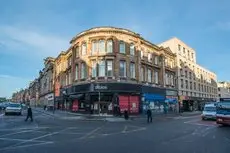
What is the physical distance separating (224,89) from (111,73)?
246ft

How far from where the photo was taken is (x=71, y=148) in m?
8.84

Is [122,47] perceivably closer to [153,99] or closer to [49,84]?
[153,99]

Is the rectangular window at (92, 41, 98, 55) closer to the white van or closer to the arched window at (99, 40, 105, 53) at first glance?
the arched window at (99, 40, 105, 53)

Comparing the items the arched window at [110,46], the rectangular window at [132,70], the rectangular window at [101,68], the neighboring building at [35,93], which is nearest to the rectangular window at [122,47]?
the arched window at [110,46]

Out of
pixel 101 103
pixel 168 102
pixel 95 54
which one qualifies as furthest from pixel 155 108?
pixel 95 54

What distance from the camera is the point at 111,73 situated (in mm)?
32406

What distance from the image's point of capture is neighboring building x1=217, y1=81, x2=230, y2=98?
86881 mm

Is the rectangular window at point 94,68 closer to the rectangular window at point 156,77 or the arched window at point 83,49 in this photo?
the arched window at point 83,49

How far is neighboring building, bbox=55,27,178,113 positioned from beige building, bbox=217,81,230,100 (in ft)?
195

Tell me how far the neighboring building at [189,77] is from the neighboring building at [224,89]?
1022 inches

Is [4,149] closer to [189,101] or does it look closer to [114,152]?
[114,152]

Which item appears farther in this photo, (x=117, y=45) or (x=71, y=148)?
(x=117, y=45)

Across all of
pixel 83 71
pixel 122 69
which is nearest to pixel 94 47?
pixel 83 71

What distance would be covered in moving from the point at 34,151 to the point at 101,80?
23.8 meters
